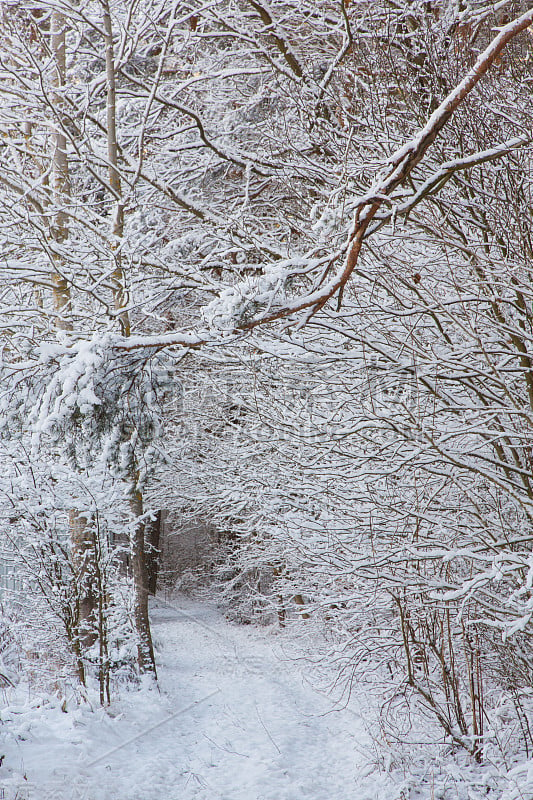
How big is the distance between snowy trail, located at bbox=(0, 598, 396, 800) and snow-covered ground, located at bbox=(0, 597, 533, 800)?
0.05ft

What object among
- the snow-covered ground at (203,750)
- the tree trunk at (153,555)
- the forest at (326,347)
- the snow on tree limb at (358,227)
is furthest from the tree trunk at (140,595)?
the tree trunk at (153,555)

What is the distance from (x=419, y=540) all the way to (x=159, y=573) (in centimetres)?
1764

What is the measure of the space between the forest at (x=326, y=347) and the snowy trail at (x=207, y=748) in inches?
9.7

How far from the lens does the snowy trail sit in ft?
16.9

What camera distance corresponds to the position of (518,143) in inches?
165

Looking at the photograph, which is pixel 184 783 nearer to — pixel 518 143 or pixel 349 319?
pixel 349 319

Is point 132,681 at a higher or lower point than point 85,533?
lower

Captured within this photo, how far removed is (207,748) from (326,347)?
4.60 metres

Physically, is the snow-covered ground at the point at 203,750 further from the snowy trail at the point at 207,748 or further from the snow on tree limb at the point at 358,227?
the snow on tree limb at the point at 358,227

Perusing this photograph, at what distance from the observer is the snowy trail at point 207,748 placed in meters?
5.14

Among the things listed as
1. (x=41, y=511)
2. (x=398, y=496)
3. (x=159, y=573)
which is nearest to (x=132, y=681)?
(x=41, y=511)

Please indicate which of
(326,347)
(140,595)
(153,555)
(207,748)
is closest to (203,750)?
(207,748)

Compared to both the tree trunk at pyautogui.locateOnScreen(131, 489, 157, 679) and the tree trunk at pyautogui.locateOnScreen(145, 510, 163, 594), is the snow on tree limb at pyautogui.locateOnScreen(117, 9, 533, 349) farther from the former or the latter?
the tree trunk at pyautogui.locateOnScreen(145, 510, 163, 594)

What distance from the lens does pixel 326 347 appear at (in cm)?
534
